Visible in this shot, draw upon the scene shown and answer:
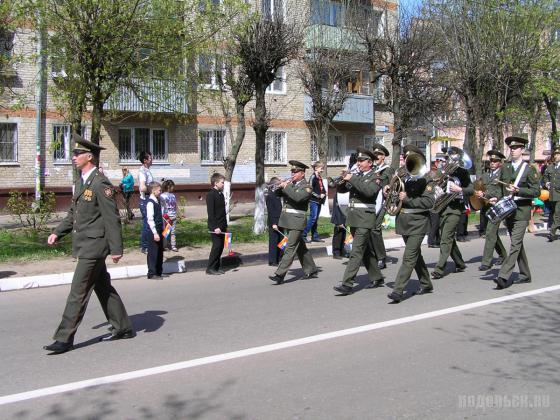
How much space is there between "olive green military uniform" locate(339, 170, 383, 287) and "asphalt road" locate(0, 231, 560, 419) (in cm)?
46

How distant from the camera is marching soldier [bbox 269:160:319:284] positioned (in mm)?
9602

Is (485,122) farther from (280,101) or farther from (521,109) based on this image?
(280,101)

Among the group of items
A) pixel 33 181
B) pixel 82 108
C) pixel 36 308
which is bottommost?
pixel 36 308

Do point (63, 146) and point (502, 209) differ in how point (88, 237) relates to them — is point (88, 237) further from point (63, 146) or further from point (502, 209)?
point (63, 146)

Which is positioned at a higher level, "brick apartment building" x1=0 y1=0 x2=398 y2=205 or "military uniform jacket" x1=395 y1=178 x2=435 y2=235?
"brick apartment building" x1=0 y1=0 x2=398 y2=205

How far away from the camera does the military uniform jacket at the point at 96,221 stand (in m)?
6.16

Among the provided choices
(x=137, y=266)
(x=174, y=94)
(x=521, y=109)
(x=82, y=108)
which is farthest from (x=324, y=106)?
(x=137, y=266)

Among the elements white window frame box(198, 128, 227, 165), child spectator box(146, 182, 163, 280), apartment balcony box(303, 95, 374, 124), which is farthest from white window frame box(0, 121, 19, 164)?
child spectator box(146, 182, 163, 280)

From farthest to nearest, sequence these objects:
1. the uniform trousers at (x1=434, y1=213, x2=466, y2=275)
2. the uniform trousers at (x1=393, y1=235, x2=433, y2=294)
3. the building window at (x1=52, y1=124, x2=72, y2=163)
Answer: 1. the building window at (x1=52, y1=124, x2=72, y2=163)
2. the uniform trousers at (x1=434, y1=213, x2=466, y2=275)
3. the uniform trousers at (x1=393, y1=235, x2=433, y2=294)

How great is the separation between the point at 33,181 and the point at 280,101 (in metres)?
11.1

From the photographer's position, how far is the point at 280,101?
27.5m

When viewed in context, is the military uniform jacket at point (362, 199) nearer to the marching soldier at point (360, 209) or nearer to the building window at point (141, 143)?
the marching soldier at point (360, 209)

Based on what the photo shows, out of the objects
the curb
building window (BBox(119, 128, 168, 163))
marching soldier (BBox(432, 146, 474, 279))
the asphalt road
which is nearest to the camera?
the asphalt road

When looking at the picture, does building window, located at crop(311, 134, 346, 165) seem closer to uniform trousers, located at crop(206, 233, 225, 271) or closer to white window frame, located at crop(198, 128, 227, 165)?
white window frame, located at crop(198, 128, 227, 165)
